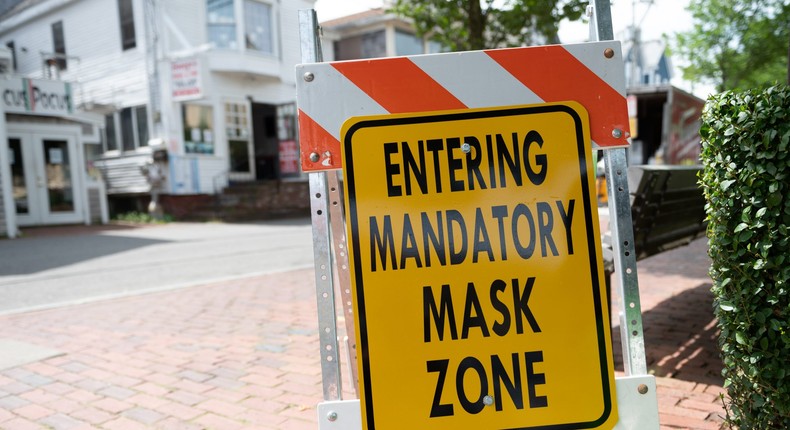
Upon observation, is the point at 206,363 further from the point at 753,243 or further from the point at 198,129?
the point at 198,129

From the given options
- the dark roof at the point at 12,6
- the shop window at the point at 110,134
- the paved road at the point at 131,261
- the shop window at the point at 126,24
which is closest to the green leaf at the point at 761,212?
the paved road at the point at 131,261

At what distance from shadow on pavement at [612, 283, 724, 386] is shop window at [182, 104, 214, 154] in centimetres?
1680

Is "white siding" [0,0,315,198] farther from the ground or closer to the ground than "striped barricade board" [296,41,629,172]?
farther from the ground

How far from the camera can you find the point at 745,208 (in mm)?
2057

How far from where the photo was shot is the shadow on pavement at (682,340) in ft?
11.6

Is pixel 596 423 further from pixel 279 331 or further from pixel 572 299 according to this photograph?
pixel 279 331

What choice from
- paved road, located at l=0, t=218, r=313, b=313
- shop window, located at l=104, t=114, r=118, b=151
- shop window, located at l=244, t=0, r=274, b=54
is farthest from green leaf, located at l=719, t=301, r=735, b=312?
shop window, located at l=104, t=114, r=118, b=151

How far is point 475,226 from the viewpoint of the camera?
1.94 metres

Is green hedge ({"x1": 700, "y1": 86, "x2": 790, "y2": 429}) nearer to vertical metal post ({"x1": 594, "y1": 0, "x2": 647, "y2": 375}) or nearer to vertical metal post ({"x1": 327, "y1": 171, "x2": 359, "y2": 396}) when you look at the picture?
vertical metal post ({"x1": 594, "y1": 0, "x2": 647, "y2": 375})

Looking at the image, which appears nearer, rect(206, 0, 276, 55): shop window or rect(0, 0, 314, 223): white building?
rect(0, 0, 314, 223): white building

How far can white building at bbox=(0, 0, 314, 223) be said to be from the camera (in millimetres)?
18859

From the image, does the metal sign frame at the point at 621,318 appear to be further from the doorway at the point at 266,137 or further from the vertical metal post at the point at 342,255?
the doorway at the point at 266,137

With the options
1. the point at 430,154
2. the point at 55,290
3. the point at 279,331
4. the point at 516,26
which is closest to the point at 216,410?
the point at 279,331

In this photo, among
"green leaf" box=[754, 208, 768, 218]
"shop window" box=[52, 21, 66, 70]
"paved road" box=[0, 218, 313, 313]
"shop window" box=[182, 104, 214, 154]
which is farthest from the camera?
"shop window" box=[52, 21, 66, 70]
